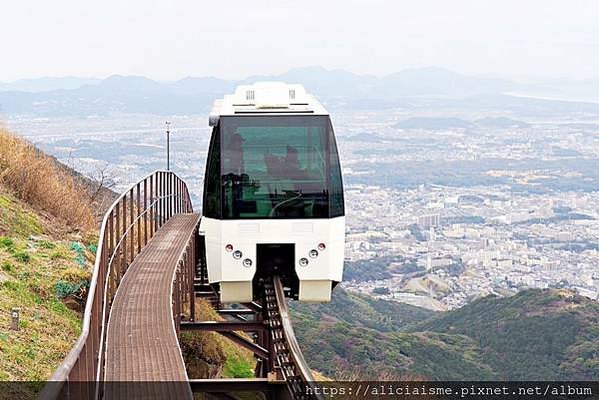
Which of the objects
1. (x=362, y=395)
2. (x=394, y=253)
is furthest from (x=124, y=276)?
(x=394, y=253)

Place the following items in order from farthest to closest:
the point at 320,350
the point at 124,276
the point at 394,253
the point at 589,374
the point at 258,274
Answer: the point at 394,253 < the point at 589,374 < the point at 320,350 < the point at 258,274 < the point at 124,276

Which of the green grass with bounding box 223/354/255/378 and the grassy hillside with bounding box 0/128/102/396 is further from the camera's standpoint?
the green grass with bounding box 223/354/255/378

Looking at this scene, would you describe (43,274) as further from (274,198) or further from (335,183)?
(335,183)

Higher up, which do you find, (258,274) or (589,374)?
(258,274)

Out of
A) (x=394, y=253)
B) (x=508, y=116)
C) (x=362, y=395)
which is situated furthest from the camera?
(x=508, y=116)

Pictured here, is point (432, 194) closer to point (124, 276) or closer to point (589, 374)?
point (589, 374)

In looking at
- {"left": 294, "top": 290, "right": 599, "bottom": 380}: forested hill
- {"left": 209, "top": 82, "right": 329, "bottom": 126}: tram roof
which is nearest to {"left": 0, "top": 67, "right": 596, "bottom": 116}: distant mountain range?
{"left": 294, "top": 290, "right": 599, "bottom": 380}: forested hill

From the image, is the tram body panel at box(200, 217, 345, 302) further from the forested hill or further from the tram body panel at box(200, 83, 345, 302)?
the forested hill
